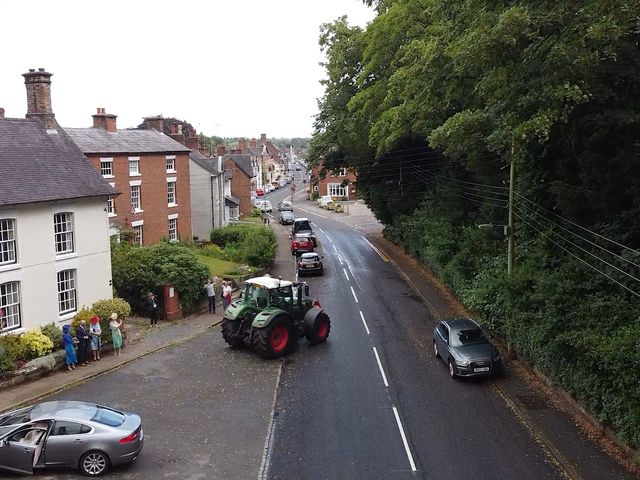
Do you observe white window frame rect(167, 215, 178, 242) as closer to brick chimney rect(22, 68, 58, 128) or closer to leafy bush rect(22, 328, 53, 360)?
brick chimney rect(22, 68, 58, 128)

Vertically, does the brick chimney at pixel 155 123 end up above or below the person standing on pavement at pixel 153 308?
above

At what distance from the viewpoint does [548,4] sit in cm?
1684

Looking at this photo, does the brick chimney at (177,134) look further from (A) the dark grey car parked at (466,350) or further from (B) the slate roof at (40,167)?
(A) the dark grey car parked at (466,350)

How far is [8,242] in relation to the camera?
21859 mm

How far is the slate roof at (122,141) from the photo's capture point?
3919cm

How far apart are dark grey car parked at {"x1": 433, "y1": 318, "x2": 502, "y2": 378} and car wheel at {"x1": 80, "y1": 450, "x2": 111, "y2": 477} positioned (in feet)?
37.2

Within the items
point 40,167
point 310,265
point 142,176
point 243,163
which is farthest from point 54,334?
point 243,163

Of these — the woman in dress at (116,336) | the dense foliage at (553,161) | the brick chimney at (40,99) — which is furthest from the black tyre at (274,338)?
the brick chimney at (40,99)

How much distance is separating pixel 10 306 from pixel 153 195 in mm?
22107

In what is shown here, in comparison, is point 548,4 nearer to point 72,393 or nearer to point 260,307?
point 260,307

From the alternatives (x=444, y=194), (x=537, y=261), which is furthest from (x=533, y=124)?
(x=444, y=194)

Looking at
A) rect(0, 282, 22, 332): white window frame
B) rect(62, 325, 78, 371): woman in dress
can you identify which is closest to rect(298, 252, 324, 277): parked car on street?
rect(62, 325, 78, 371): woman in dress

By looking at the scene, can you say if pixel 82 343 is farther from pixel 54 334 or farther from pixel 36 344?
pixel 36 344

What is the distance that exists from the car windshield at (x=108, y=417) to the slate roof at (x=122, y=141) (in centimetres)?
2660
